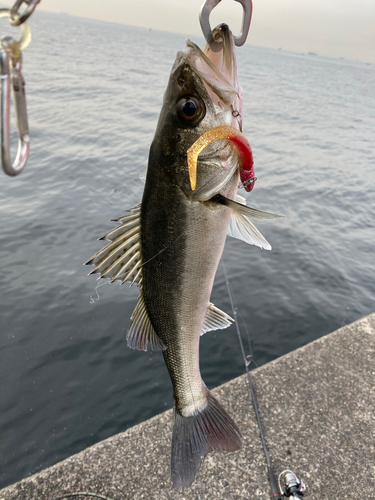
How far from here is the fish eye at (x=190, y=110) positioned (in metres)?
1.67

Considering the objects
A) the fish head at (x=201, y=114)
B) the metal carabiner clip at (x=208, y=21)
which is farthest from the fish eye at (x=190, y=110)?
the metal carabiner clip at (x=208, y=21)

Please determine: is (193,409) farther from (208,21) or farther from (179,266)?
(208,21)

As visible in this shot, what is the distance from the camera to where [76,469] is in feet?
10.3

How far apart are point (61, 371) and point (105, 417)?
103 centimetres

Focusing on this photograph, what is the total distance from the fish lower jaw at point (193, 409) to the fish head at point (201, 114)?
1.38m

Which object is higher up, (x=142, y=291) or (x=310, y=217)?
(x=142, y=291)

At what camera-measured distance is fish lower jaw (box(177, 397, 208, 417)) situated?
2.32 meters

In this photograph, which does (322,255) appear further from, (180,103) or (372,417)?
(180,103)

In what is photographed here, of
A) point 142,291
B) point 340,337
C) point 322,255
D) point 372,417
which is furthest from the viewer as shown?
point 322,255

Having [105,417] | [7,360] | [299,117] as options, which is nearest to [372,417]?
[105,417]

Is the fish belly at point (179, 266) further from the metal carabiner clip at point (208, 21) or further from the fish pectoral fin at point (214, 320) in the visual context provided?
the metal carabiner clip at point (208, 21)

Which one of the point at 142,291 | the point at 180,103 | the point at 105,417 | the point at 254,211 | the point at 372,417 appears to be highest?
the point at 180,103

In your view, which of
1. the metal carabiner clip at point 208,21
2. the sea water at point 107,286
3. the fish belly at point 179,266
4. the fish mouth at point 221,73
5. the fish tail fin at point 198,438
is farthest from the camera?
the sea water at point 107,286

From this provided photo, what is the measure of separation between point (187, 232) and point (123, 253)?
41cm
